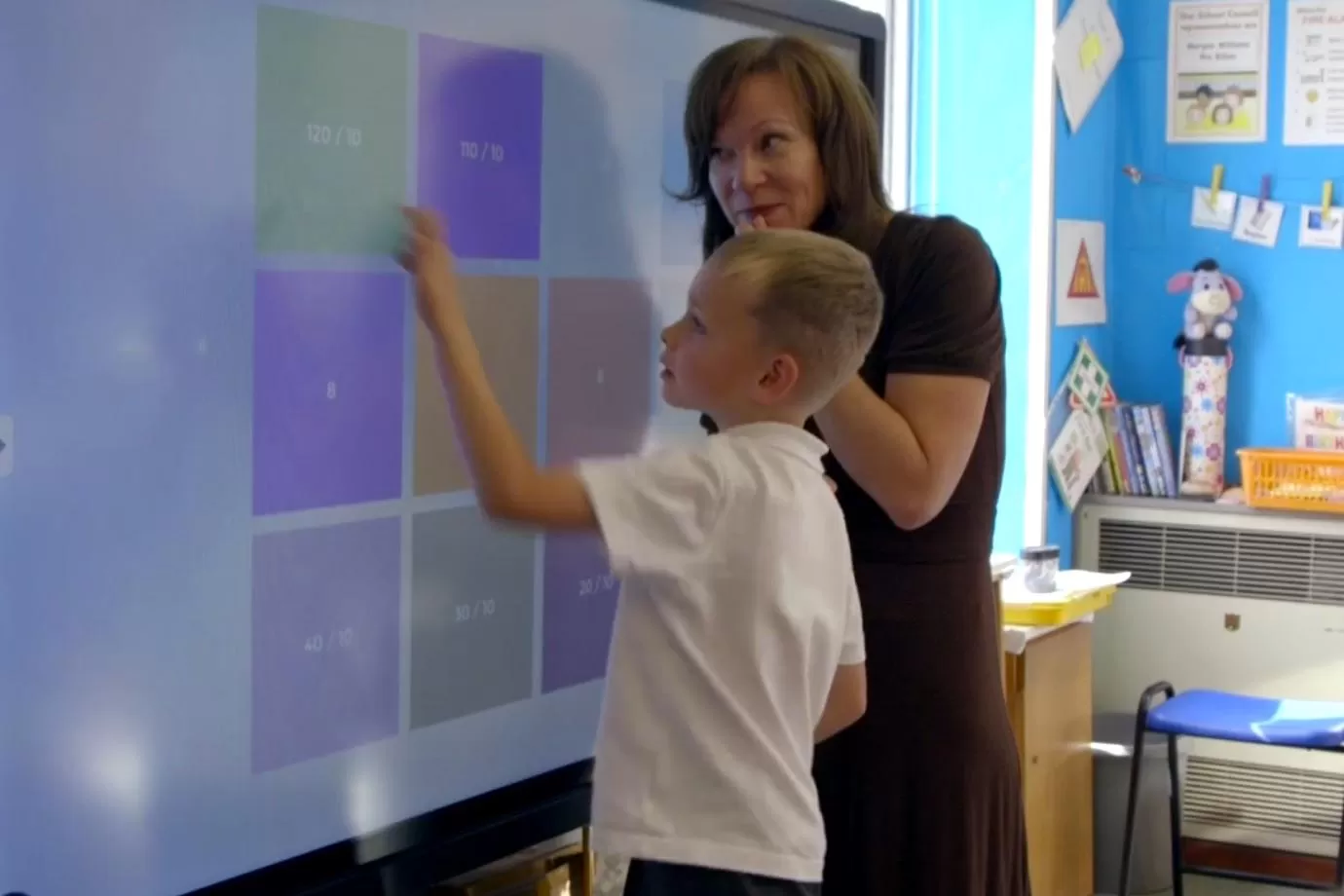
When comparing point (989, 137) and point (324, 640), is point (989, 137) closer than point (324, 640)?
No

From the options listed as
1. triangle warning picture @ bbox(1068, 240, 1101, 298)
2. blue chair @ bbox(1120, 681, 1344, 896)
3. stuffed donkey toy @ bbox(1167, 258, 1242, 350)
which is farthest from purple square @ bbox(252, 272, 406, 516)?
stuffed donkey toy @ bbox(1167, 258, 1242, 350)

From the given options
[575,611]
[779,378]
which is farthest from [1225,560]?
[779,378]

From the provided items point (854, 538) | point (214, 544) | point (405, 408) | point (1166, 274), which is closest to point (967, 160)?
point (1166, 274)

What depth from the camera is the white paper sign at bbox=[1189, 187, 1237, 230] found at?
4047 mm

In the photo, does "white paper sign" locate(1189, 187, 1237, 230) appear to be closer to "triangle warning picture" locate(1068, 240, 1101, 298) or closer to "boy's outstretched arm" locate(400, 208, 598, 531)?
"triangle warning picture" locate(1068, 240, 1101, 298)

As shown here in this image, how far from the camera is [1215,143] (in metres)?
4.08

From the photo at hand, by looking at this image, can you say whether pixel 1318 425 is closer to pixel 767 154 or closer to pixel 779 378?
pixel 767 154

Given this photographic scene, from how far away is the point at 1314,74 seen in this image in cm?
397

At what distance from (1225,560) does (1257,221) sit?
0.82 m

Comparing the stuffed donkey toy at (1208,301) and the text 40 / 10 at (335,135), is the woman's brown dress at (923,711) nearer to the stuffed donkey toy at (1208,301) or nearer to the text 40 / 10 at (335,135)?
the text 40 / 10 at (335,135)

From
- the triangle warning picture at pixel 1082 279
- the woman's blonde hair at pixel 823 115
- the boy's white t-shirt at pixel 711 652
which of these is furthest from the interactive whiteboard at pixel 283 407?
the triangle warning picture at pixel 1082 279

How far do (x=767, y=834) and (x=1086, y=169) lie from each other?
3.07 meters

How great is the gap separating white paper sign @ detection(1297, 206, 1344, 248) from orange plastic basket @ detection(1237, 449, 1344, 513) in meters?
0.52

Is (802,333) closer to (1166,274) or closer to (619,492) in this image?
(619,492)
